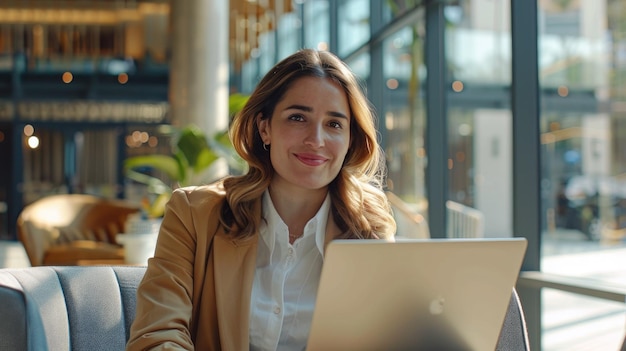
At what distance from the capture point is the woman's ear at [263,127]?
1.83 metres

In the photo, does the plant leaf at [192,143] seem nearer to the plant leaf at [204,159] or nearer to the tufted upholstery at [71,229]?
the plant leaf at [204,159]

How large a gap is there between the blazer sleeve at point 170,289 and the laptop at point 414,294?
0.39 metres

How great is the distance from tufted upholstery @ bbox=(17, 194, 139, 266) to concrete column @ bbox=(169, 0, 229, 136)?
1052mm

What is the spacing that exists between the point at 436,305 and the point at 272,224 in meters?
0.57

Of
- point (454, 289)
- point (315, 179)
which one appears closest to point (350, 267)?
point (454, 289)

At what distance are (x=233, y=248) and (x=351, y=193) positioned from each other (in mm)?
330

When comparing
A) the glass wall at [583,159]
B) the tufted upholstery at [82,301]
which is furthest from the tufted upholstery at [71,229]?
the tufted upholstery at [82,301]

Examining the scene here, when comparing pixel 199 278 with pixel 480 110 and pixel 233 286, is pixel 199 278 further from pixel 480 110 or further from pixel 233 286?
pixel 480 110

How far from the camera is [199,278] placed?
166 cm

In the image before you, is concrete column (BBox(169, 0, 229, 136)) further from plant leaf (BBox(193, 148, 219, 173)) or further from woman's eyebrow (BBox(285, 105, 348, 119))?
woman's eyebrow (BBox(285, 105, 348, 119))

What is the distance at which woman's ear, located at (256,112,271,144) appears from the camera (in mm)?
1828

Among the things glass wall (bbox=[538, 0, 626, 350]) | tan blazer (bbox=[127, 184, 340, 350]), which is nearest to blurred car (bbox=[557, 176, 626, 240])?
glass wall (bbox=[538, 0, 626, 350])

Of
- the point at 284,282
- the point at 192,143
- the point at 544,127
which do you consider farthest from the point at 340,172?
the point at 192,143

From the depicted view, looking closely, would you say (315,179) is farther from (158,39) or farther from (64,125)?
(64,125)
